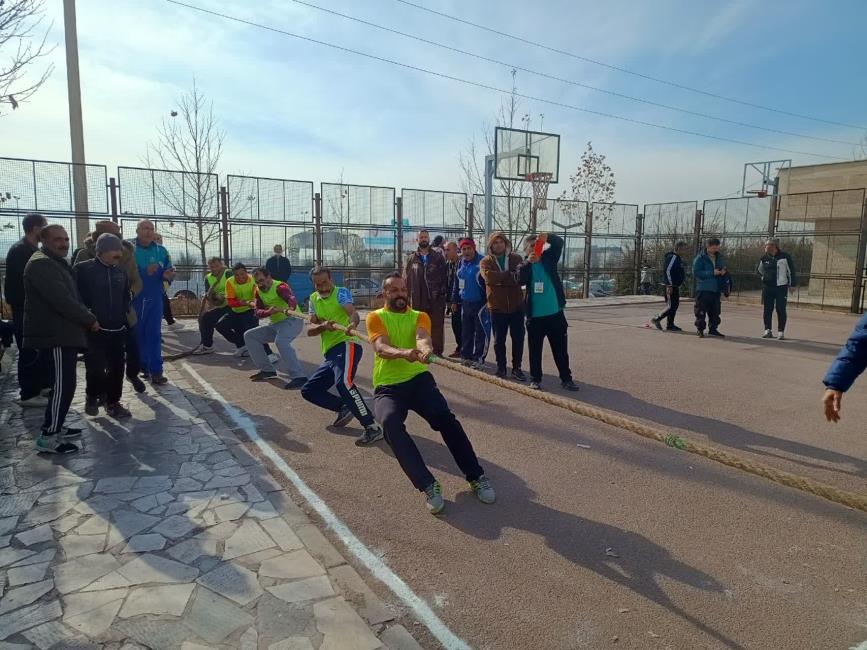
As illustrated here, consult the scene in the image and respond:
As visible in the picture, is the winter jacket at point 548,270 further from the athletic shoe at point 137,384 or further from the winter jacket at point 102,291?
the athletic shoe at point 137,384

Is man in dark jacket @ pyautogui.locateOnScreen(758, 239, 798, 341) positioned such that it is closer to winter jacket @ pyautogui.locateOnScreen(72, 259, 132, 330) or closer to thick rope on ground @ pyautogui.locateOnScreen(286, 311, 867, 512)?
thick rope on ground @ pyautogui.locateOnScreen(286, 311, 867, 512)

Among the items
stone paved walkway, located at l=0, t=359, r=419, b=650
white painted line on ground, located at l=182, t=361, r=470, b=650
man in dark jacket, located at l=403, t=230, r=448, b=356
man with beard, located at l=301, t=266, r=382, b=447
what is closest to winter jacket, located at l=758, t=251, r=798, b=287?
man in dark jacket, located at l=403, t=230, r=448, b=356

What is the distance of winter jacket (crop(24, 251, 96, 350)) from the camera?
186 inches

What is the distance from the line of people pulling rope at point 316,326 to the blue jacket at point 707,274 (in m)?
5.03

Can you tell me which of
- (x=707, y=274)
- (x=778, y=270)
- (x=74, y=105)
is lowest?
(x=707, y=274)

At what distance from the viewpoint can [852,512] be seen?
154 inches

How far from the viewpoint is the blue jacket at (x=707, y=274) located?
36.2 feet

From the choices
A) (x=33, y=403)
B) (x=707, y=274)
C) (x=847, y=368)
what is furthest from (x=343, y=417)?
(x=707, y=274)

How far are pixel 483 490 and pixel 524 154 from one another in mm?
16184

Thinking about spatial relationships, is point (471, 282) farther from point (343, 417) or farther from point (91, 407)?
point (91, 407)

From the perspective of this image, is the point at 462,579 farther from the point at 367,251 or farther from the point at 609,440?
the point at 367,251

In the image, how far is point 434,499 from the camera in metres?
3.81

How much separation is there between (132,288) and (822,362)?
10.2 m

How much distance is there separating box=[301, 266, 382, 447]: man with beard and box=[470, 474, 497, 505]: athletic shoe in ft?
4.77
